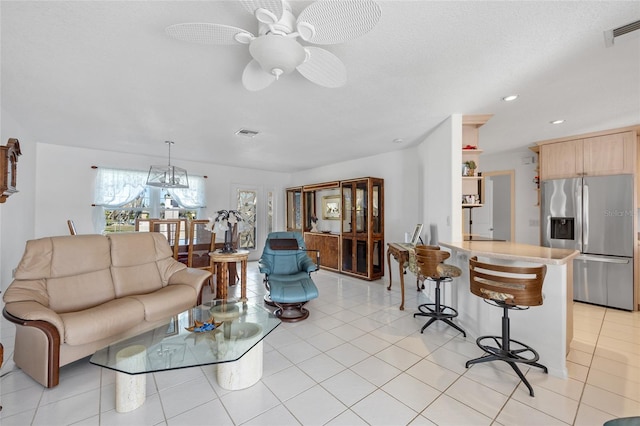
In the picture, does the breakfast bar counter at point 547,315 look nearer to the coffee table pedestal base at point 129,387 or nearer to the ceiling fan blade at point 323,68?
the ceiling fan blade at point 323,68

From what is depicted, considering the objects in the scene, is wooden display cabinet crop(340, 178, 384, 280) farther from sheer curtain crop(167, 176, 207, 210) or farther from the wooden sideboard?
sheer curtain crop(167, 176, 207, 210)

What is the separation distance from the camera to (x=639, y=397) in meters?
1.82

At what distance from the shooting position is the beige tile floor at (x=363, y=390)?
5.34ft

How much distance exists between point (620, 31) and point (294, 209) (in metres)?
5.93

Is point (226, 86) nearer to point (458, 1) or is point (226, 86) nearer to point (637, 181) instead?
point (458, 1)

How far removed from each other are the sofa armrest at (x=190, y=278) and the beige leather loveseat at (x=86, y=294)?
10mm

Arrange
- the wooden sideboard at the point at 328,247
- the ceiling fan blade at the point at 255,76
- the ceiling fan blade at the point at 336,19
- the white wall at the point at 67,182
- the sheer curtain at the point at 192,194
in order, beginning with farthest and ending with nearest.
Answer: the sheer curtain at the point at 192,194, the wooden sideboard at the point at 328,247, the white wall at the point at 67,182, the ceiling fan blade at the point at 255,76, the ceiling fan blade at the point at 336,19

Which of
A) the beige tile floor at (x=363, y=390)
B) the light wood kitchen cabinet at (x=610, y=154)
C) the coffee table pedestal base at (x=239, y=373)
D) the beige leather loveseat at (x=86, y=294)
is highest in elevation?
the light wood kitchen cabinet at (x=610, y=154)

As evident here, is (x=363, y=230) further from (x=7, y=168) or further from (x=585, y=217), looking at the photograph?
(x=7, y=168)

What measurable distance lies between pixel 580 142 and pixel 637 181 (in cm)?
81

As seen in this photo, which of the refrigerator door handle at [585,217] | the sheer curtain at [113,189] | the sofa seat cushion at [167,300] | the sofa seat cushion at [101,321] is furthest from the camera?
the sheer curtain at [113,189]

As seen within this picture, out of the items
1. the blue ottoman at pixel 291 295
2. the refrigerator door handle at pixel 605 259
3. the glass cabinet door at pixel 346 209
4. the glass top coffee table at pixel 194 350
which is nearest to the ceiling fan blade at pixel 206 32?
the glass top coffee table at pixel 194 350

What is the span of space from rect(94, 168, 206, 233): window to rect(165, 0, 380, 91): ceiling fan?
4631 mm

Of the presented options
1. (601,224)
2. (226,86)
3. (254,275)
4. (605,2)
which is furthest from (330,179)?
(605,2)
